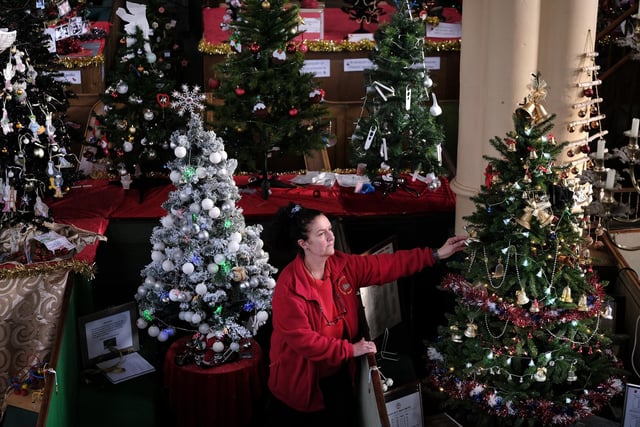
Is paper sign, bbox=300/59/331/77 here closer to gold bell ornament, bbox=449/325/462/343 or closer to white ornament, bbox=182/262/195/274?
white ornament, bbox=182/262/195/274

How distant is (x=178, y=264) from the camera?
5.62 meters

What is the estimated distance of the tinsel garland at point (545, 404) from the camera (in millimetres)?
4746

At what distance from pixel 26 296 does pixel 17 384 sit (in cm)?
75

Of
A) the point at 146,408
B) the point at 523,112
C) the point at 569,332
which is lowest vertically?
the point at 146,408

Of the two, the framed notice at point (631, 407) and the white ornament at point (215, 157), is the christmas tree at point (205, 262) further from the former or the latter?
the framed notice at point (631, 407)

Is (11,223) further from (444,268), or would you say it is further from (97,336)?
(444,268)

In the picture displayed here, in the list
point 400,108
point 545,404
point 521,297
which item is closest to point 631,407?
point 545,404

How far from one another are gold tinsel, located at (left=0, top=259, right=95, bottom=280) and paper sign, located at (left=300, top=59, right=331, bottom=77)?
3811mm

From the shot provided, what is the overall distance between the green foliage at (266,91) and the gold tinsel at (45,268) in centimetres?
176

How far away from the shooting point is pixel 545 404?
4711 mm

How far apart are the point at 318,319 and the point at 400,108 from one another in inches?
99.5

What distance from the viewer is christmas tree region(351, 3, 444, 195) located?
21.2 ft

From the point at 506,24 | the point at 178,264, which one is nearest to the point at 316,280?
the point at 178,264

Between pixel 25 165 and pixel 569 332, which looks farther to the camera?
pixel 25 165
